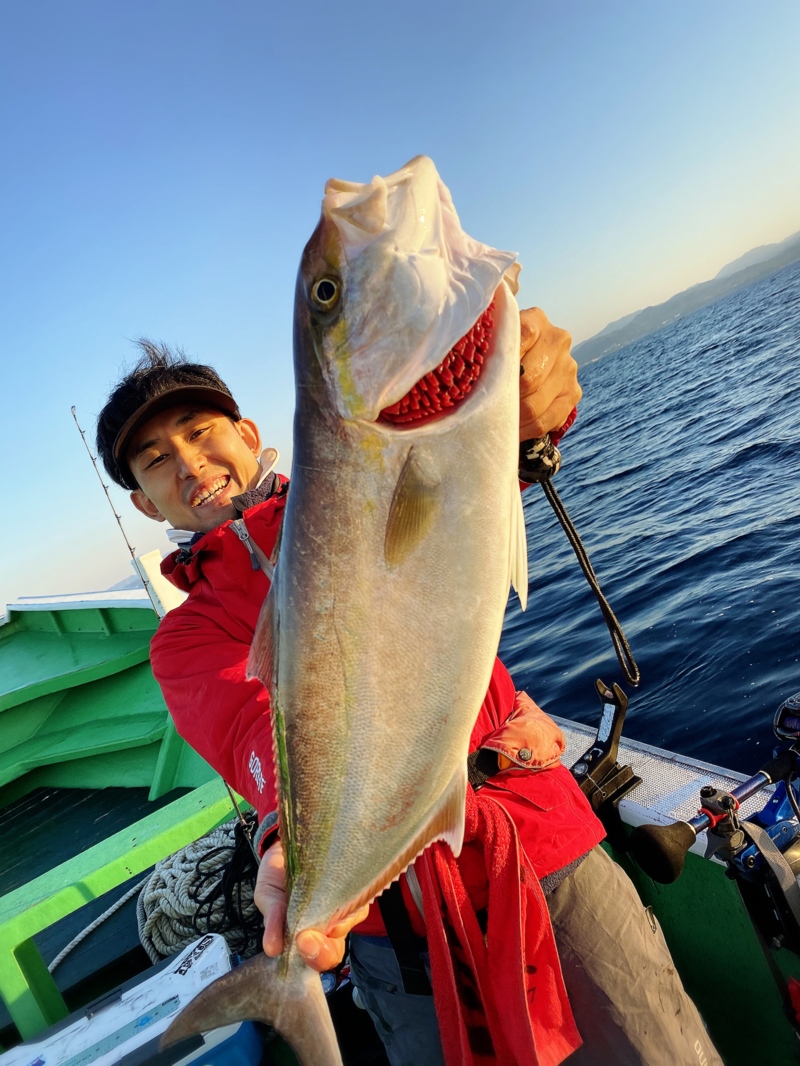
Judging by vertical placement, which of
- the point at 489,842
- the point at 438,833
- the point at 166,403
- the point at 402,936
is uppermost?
the point at 166,403

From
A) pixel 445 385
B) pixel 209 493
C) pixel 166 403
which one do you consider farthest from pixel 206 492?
pixel 445 385

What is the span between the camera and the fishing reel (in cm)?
271

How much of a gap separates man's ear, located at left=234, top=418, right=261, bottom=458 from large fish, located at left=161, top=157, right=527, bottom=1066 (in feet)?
6.21

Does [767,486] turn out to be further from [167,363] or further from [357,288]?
[357,288]

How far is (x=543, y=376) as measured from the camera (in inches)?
88.9

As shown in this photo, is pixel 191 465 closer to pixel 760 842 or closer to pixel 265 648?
pixel 265 648

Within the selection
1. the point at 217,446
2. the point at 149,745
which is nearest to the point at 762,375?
the point at 149,745

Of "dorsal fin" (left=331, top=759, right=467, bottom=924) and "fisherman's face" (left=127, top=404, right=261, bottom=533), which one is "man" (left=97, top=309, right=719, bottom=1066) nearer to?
"dorsal fin" (left=331, top=759, right=467, bottom=924)

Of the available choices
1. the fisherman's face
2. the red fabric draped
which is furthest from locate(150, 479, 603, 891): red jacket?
the fisherman's face

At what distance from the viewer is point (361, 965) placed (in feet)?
8.55

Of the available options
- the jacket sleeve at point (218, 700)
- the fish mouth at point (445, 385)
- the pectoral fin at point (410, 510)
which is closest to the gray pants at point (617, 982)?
the jacket sleeve at point (218, 700)

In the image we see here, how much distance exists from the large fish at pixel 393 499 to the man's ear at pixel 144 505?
6.62 ft

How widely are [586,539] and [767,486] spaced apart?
137 inches

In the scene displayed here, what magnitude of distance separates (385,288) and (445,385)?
11.4 inches
